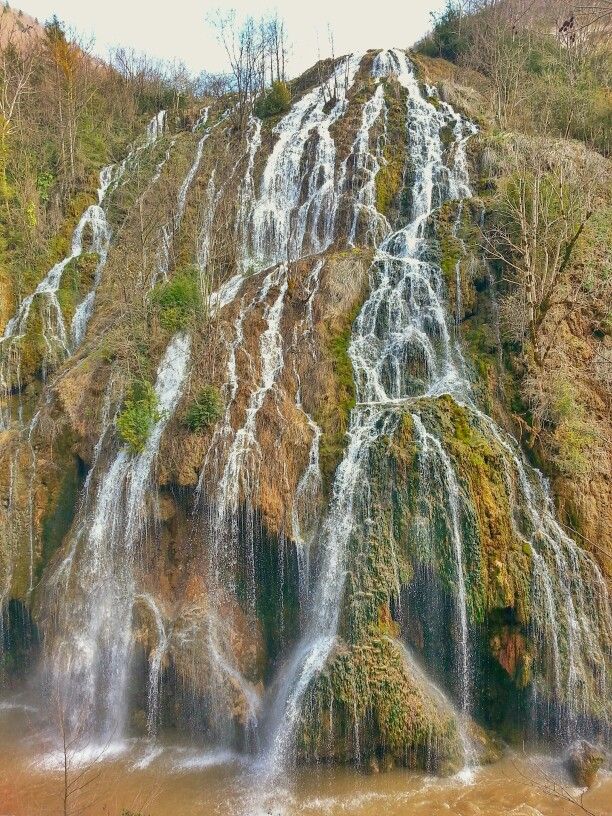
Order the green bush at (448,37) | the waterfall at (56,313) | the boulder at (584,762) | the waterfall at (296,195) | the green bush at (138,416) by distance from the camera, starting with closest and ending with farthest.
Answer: the boulder at (584,762)
the green bush at (138,416)
the waterfall at (56,313)
the waterfall at (296,195)
the green bush at (448,37)

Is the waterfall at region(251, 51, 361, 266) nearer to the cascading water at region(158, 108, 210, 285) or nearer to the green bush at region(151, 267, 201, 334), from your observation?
the cascading water at region(158, 108, 210, 285)

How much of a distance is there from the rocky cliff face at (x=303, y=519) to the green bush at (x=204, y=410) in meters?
0.05

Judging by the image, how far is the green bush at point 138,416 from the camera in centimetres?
1514

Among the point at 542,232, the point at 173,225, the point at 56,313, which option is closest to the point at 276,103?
the point at 173,225

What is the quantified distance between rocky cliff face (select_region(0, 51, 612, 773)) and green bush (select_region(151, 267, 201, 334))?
7 centimetres

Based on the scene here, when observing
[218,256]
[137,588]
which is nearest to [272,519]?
[137,588]

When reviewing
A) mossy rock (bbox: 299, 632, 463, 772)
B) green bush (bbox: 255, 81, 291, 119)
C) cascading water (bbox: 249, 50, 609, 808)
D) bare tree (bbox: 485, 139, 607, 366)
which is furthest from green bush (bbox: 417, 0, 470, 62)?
mossy rock (bbox: 299, 632, 463, 772)

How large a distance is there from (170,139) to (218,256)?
15739mm

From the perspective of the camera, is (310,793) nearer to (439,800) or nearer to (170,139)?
(439,800)

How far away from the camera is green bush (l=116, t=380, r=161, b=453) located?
49.7 ft

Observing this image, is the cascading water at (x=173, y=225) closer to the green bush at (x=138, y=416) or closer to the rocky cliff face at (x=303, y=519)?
the rocky cliff face at (x=303, y=519)

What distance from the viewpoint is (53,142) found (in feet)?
97.3

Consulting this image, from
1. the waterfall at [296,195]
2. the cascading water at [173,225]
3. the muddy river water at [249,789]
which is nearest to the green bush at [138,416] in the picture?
the cascading water at [173,225]

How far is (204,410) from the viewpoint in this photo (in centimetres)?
1490
